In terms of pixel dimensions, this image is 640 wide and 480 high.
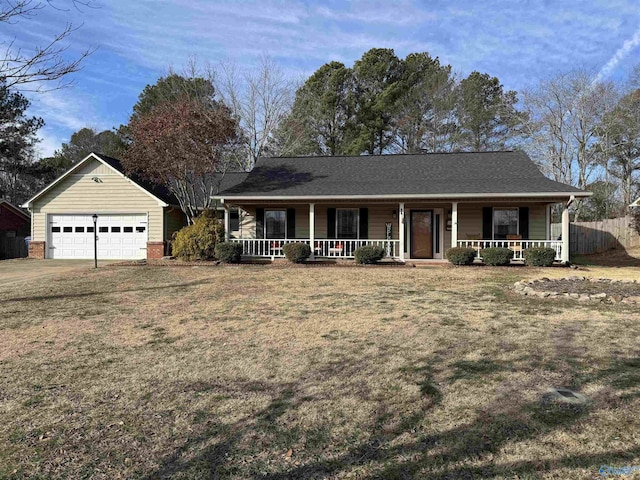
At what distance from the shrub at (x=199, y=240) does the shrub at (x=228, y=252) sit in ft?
2.01

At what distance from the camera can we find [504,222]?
15289mm

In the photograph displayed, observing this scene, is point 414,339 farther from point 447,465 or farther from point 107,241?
point 107,241

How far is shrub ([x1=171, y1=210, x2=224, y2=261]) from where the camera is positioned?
15.1 meters

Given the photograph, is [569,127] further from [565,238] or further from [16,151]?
[16,151]

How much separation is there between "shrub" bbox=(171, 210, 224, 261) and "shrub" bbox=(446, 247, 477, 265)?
8427 mm

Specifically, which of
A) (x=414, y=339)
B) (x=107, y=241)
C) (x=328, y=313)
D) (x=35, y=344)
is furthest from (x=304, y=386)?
(x=107, y=241)

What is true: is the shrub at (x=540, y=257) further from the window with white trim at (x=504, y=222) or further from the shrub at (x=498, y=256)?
the window with white trim at (x=504, y=222)

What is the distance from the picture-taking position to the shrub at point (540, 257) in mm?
13188

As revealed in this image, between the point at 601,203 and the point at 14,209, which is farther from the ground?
the point at 601,203

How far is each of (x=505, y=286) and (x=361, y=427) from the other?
7.61 meters

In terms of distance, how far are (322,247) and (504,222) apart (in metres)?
6.91

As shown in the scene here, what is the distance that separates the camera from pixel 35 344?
496cm

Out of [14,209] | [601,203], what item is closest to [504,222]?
[601,203]

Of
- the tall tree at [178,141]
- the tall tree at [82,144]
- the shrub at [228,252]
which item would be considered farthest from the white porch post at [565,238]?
the tall tree at [82,144]
